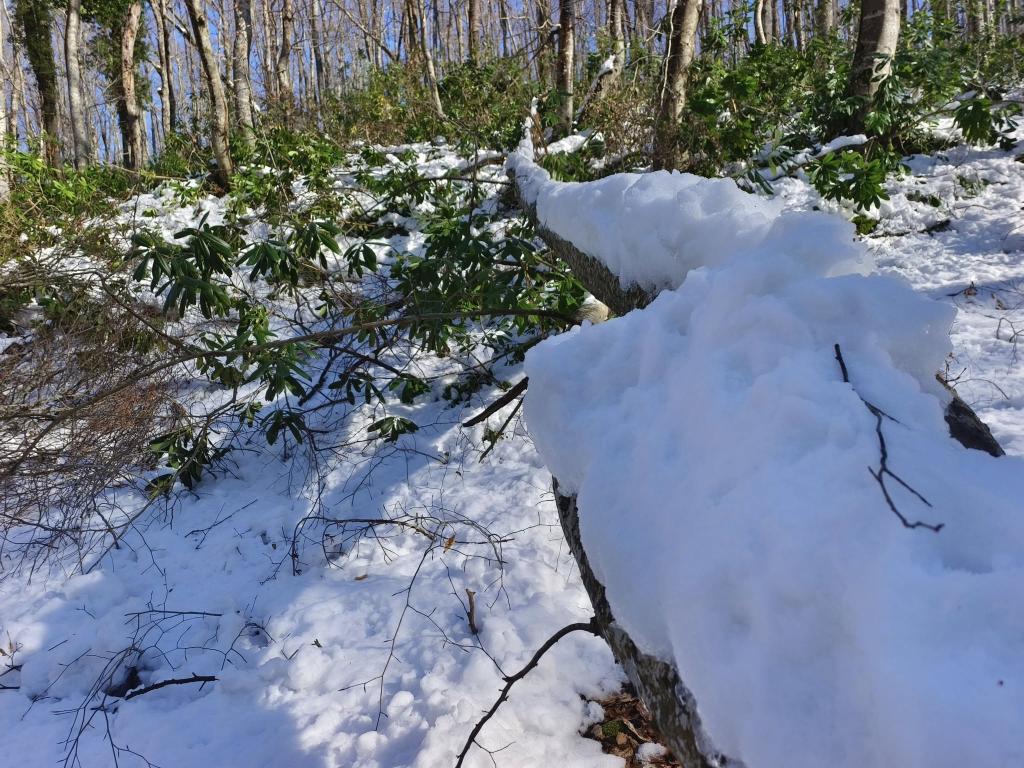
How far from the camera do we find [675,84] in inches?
156

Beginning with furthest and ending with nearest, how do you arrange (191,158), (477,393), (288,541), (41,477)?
(191,158) → (477,393) → (41,477) → (288,541)

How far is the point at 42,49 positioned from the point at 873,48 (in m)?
12.0

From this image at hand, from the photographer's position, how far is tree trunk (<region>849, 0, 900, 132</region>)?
4266mm

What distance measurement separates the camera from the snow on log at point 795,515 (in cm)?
44

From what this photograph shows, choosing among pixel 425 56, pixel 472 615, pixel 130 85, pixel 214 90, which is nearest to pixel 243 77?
pixel 214 90

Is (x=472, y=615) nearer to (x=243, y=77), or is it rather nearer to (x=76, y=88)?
(x=243, y=77)

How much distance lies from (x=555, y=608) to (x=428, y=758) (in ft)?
2.09

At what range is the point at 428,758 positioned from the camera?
1.47 meters

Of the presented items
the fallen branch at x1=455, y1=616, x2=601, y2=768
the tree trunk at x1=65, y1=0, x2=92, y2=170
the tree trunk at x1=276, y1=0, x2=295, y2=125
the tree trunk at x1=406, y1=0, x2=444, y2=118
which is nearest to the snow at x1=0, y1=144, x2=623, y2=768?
the fallen branch at x1=455, y1=616, x2=601, y2=768

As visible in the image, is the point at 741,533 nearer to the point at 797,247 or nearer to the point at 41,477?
the point at 797,247

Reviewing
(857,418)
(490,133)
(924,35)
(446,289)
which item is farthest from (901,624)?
(924,35)

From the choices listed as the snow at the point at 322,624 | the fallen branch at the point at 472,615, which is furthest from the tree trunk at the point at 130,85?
the fallen branch at the point at 472,615

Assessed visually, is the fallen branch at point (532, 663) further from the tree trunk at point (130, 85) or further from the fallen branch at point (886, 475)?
the tree trunk at point (130, 85)

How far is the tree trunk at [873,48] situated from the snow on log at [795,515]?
14.6 ft
